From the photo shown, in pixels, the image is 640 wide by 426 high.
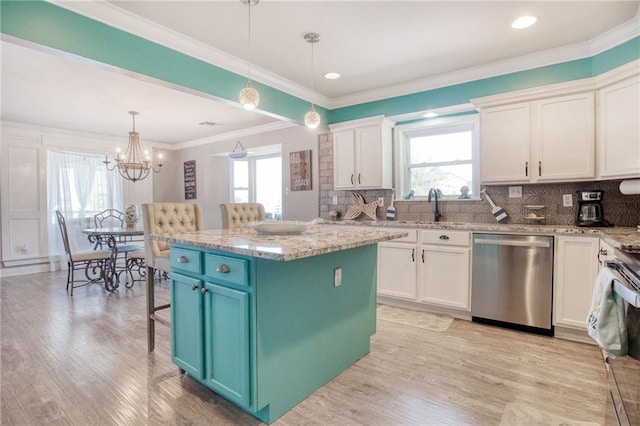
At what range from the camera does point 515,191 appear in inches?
132

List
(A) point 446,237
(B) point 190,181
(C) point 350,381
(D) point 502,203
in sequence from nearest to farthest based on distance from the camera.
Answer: (C) point 350,381 < (A) point 446,237 < (D) point 502,203 < (B) point 190,181

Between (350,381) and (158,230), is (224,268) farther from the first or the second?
(158,230)

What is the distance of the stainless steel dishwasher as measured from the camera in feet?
9.06

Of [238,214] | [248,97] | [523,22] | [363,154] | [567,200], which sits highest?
[523,22]

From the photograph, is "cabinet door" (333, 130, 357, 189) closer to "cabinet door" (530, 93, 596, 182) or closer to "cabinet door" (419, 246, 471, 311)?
"cabinet door" (419, 246, 471, 311)

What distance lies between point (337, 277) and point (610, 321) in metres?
1.31

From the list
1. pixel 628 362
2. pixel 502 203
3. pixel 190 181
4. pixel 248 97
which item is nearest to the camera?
pixel 628 362

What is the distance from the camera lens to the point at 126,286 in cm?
455

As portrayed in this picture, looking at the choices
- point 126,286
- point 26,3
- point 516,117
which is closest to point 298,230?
point 26,3

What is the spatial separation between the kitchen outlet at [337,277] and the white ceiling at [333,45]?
1817 mm

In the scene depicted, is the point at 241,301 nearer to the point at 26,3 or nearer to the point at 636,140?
the point at 26,3

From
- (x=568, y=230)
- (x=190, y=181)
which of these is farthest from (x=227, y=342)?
(x=190, y=181)

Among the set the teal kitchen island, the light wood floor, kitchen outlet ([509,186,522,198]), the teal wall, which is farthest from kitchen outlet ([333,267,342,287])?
kitchen outlet ([509,186,522,198])

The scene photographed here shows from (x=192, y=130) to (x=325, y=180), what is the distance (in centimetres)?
284
